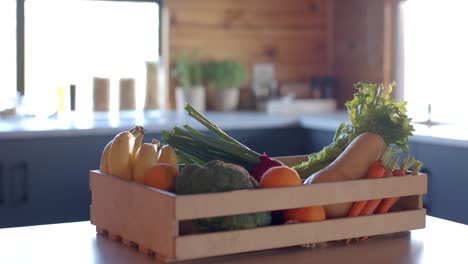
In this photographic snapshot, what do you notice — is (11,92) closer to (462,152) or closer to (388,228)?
(462,152)

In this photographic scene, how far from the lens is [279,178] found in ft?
4.85

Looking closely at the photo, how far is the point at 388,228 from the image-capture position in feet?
5.29

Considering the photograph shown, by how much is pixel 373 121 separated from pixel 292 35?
3131mm

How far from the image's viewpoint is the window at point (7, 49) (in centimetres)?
400

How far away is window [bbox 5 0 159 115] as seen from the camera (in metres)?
4.07

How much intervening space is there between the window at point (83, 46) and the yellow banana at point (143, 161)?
2.59 m

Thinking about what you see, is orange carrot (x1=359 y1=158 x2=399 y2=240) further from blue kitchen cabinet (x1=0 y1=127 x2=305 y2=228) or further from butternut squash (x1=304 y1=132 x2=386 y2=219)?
blue kitchen cabinet (x1=0 y1=127 x2=305 y2=228)

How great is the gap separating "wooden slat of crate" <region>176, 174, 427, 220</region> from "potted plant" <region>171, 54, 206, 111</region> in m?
2.75

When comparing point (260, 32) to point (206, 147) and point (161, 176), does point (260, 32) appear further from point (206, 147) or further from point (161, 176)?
point (161, 176)

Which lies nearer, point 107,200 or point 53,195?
point 107,200

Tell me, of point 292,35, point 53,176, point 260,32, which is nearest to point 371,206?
point 53,176

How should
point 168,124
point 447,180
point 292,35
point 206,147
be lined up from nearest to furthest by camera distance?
point 206,147 → point 447,180 → point 168,124 → point 292,35

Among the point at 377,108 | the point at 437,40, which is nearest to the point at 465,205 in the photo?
the point at 437,40

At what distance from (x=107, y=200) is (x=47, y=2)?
8.87 feet
